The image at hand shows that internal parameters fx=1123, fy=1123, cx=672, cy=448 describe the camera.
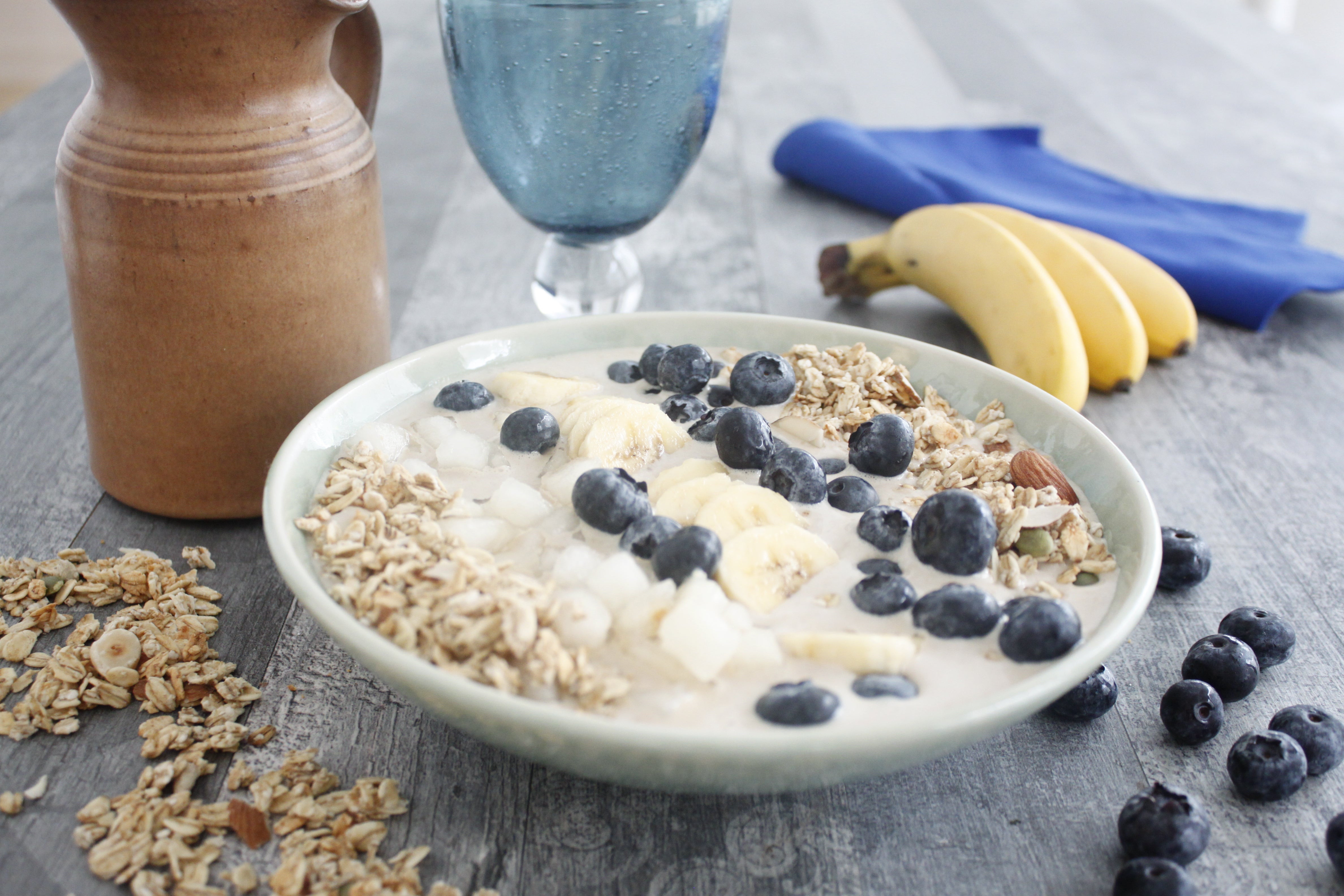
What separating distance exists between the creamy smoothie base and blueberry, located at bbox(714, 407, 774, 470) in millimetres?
13

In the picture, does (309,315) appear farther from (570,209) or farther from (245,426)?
(570,209)

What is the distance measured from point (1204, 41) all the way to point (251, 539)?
2824 mm

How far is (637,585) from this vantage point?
79 cm

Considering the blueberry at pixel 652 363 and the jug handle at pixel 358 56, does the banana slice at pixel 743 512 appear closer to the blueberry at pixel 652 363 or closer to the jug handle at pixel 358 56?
the blueberry at pixel 652 363

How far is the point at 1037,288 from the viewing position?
138 cm

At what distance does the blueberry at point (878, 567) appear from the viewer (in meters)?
0.83

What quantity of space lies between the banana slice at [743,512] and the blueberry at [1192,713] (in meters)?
0.32

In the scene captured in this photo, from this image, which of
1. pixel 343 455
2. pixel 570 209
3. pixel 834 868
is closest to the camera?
pixel 834 868

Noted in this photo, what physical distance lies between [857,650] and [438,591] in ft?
0.92

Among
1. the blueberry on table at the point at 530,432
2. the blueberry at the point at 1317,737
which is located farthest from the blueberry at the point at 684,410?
the blueberry at the point at 1317,737

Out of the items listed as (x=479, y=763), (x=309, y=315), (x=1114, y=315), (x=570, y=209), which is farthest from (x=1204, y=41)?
(x=479, y=763)

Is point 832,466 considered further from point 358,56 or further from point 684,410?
point 358,56

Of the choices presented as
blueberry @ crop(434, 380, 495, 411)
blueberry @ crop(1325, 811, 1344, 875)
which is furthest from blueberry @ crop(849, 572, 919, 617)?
blueberry @ crop(434, 380, 495, 411)

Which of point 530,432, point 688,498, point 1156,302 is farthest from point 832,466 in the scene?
point 1156,302
